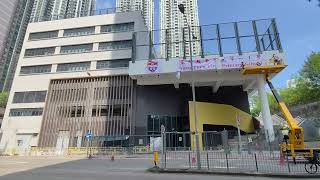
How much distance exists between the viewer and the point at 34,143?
46406 mm

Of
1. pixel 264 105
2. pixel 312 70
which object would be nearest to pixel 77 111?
pixel 264 105

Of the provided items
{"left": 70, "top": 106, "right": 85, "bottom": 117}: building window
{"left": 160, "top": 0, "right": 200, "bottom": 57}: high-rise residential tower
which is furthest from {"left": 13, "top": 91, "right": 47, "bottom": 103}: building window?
{"left": 160, "top": 0, "right": 200, "bottom": 57}: high-rise residential tower

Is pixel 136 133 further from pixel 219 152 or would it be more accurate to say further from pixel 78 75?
pixel 219 152

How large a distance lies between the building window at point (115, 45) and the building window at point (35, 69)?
1083 cm

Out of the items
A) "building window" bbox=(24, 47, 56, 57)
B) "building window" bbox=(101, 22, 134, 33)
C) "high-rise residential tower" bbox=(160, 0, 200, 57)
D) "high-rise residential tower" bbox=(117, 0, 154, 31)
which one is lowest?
"high-rise residential tower" bbox=(160, 0, 200, 57)

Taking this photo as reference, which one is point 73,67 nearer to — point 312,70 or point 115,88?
point 115,88

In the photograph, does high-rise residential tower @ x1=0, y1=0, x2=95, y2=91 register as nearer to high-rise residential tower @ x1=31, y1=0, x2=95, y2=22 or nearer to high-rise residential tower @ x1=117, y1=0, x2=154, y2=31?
high-rise residential tower @ x1=31, y1=0, x2=95, y2=22

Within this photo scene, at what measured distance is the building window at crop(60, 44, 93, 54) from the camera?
51759 mm

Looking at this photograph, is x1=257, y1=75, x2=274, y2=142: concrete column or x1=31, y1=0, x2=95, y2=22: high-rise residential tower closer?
x1=257, y1=75, x2=274, y2=142: concrete column

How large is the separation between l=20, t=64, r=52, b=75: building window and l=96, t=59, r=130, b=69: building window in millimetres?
10284

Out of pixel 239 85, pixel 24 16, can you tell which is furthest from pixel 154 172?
pixel 24 16

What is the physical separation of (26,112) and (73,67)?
11.5 metres

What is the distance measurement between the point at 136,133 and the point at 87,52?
18.3 meters

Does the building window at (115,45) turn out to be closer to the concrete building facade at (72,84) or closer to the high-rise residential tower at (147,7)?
the concrete building facade at (72,84)
